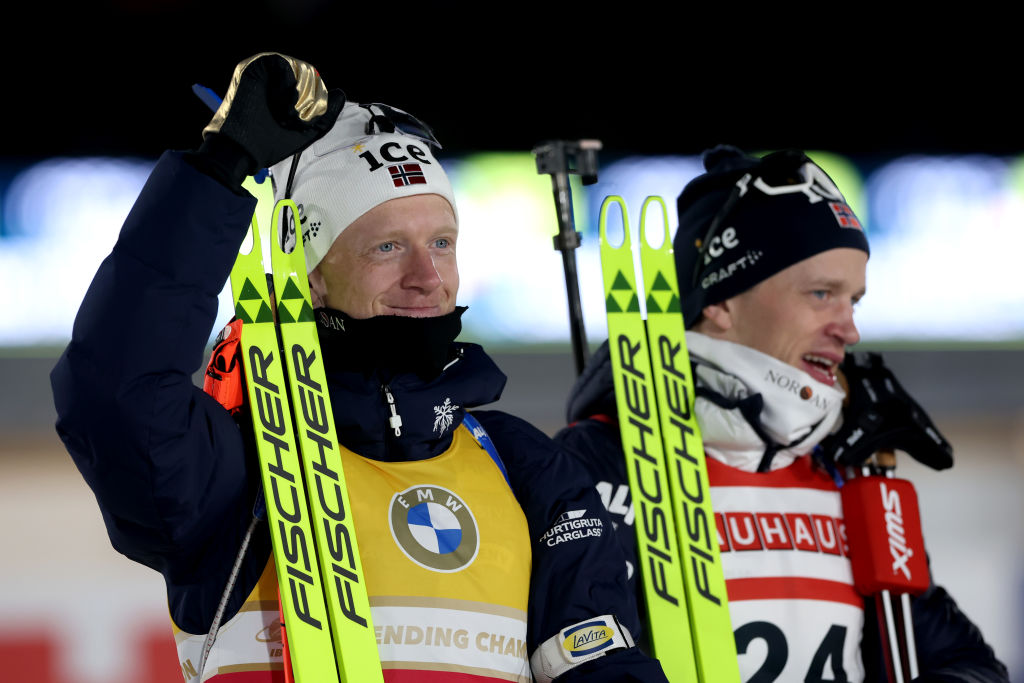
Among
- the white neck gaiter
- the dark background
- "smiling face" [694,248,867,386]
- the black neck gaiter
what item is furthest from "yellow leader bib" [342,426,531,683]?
the dark background

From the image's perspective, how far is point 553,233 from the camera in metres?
5.56

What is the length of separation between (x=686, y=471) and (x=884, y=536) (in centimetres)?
42

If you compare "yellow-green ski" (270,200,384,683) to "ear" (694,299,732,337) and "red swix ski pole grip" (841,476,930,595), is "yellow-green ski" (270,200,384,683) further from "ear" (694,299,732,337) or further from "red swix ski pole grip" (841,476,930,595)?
"red swix ski pole grip" (841,476,930,595)

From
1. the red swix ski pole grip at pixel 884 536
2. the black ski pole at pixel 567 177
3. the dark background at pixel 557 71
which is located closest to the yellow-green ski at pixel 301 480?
the black ski pole at pixel 567 177

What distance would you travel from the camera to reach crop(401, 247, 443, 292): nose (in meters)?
1.94

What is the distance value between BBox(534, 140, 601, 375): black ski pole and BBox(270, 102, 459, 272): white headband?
63 cm

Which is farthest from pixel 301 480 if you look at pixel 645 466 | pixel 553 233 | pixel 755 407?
pixel 553 233

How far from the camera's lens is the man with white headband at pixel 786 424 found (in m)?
2.40

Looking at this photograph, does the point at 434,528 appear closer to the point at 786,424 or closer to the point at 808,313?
the point at 786,424

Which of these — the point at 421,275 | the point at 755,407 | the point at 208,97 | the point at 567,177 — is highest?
the point at 567,177

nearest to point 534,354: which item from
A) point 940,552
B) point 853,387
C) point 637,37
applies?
point 940,552

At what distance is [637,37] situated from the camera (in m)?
8.39

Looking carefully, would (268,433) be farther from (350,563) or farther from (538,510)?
(538,510)

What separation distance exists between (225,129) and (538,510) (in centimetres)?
77
